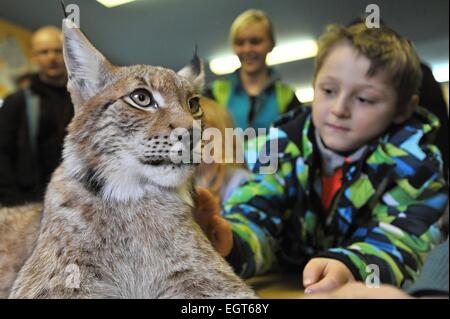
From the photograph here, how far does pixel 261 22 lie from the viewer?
2.29 ft

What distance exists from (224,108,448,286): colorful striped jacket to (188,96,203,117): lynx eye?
0.19 meters

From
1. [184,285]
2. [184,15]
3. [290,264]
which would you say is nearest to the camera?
[184,285]

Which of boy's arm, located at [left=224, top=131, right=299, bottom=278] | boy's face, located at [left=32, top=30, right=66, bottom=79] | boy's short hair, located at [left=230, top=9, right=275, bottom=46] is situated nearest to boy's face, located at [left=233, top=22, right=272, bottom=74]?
boy's short hair, located at [left=230, top=9, right=275, bottom=46]

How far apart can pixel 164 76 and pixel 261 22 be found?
0.20 m

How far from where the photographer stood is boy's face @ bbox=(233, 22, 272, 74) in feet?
2.26

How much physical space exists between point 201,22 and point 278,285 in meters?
0.37

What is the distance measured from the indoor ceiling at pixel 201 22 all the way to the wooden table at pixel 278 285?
0.27m

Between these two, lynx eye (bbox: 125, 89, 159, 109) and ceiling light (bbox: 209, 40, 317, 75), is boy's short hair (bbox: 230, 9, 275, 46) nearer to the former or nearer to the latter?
ceiling light (bbox: 209, 40, 317, 75)

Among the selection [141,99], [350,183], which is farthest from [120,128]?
[350,183]

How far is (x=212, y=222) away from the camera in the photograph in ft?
2.18

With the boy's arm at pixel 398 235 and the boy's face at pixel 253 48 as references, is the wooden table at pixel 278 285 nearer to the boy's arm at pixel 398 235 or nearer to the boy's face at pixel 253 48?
the boy's arm at pixel 398 235

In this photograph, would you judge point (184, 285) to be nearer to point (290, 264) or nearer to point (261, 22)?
point (290, 264)

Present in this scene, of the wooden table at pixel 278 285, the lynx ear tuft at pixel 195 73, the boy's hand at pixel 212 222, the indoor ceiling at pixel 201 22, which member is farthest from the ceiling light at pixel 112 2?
the wooden table at pixel 278 285
